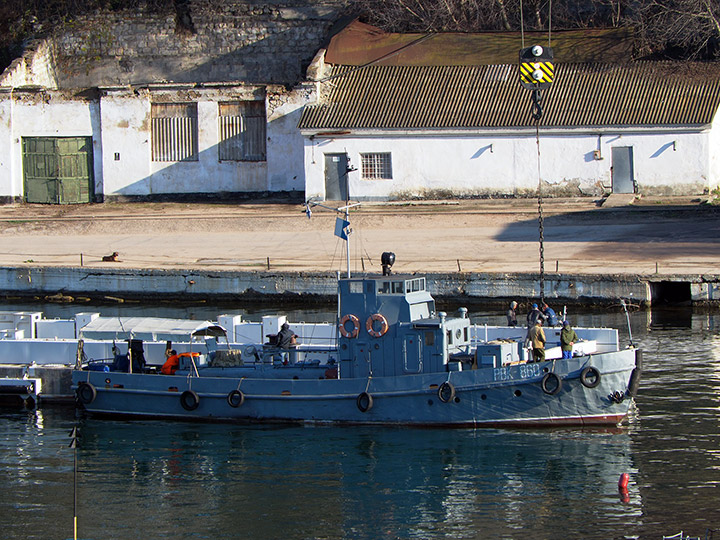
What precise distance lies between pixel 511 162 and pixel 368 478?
25.6 meters

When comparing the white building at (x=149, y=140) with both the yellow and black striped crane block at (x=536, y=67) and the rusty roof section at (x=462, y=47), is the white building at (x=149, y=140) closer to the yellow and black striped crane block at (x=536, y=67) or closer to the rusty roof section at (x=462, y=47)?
the rusty roof section at (x=462, y=47)

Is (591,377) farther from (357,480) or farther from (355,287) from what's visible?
(357,480)

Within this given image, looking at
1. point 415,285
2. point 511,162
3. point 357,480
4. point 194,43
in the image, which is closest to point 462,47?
point 511,162

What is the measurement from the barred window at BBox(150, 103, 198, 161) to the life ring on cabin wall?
25.5m

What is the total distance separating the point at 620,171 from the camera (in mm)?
43375

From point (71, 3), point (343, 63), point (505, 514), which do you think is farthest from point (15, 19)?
point (505, 514)

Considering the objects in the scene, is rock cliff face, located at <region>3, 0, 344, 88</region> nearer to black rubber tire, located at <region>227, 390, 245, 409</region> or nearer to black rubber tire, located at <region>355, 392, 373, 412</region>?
black rubber tire, located at <region>227, 390, 245, 409</region>

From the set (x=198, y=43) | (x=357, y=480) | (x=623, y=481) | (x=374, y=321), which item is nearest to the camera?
(x=623, y=481)

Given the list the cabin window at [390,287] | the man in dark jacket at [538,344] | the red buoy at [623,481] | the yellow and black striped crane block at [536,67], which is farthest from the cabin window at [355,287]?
the yellow and black striped crane block at [536,67]

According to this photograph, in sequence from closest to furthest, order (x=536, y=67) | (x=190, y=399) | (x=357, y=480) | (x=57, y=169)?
(x=357, y=480), (x=190, y=399), (x=536, y=67), (x=57, y=169)

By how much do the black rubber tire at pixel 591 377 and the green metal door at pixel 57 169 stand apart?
3065 centimetres

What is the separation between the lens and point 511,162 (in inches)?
1726

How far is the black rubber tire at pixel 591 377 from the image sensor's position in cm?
2238

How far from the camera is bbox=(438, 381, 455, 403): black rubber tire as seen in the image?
2261 cm
